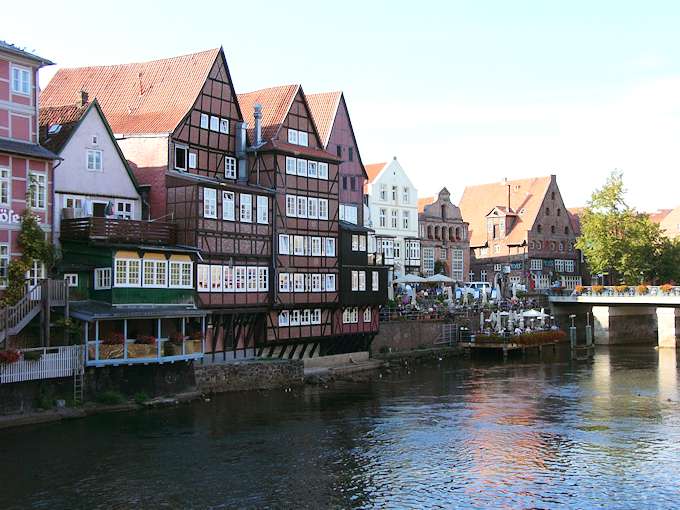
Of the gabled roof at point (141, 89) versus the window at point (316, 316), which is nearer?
the gabled roof at point (141, 89)

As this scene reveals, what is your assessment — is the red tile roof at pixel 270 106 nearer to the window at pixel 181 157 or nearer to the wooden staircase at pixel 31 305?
the window at pixel 181 157

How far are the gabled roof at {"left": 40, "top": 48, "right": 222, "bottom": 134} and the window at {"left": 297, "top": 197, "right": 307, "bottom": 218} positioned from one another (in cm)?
836

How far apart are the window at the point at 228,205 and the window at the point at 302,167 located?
6147 mm

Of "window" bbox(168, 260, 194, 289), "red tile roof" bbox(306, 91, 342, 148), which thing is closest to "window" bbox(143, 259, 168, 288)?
"window" bbox(168, 260, 194, 289)

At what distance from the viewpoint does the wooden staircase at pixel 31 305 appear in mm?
35281

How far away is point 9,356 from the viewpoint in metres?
33.3

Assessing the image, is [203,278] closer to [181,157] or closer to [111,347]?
[181,157]

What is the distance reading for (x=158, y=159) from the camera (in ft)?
154

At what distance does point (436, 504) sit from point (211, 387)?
19805 millimetres

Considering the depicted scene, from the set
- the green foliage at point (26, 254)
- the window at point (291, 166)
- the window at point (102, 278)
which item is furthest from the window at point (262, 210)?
the green foliage at point (26, 254)

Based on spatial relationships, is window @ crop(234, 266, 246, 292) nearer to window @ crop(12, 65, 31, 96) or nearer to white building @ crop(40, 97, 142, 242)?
white building @ crop(40, 97, 142, 242)

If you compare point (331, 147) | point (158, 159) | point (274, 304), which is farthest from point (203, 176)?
point (331, 147)

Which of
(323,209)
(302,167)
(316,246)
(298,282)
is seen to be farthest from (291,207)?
(298,282)

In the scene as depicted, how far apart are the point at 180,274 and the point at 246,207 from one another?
674 centimetres
